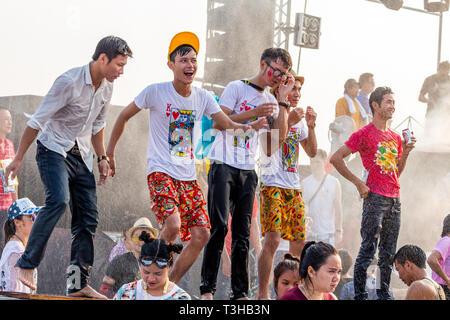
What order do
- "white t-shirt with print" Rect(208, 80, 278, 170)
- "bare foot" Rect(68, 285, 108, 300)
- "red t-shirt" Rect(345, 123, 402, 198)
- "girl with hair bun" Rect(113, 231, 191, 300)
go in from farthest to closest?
"red t-shirt" Rect(345, 123, 402, 198)
"white t-shirt with print" Rect(208, 80, 278, 170)
"bare foot" Rect(68, 285, 108, 300)
"girl with hair bun" Rect(113, 231, 191, 300)

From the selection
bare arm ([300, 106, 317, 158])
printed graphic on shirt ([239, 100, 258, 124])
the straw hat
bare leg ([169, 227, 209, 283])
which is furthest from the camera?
the straw hat

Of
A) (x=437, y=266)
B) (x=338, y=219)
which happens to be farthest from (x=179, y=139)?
(x=338, y=219)

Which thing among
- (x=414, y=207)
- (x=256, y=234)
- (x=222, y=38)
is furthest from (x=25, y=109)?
(x=414, y=207)

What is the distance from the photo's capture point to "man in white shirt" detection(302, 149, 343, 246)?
8.41 metres

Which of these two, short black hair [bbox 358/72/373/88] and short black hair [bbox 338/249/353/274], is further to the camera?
short black hair [bbox 358/72/373/88]

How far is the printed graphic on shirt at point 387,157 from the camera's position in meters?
5.88

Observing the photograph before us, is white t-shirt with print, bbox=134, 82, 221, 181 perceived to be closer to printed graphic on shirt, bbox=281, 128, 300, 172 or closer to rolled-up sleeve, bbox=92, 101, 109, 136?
rolled-up sleeve, bbox=92, 101, 109, 136

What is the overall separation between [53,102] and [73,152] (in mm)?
400

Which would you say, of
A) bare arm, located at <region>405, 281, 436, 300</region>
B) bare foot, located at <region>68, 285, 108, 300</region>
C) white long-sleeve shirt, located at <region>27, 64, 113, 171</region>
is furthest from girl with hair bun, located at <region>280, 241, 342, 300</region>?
white long-sleeve shirt, located at <region>27, 64, 113, 171</region>

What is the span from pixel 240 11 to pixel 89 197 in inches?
345

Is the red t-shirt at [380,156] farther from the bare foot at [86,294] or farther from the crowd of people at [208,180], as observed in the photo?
the bare foot at [86,294]

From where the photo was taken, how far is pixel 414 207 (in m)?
10.6

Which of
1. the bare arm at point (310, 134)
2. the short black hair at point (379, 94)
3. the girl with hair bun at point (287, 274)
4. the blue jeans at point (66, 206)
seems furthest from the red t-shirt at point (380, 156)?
the blue jeans at point (66, 206)
